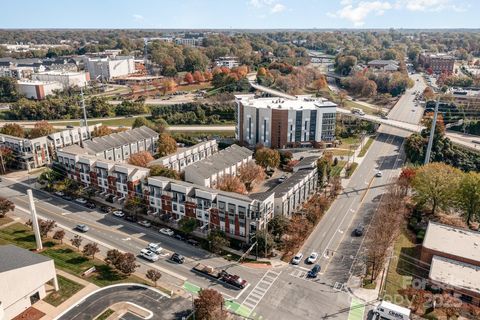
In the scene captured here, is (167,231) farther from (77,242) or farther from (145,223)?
(77,242)

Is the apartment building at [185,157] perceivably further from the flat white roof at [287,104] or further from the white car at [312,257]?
the white car at [312,257]

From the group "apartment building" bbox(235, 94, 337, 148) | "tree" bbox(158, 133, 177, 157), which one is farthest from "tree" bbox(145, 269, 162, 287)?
"apartment building" bbox(235, 94, 337, 148)

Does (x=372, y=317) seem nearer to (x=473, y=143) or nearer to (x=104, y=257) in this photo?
(x=104, y=257)

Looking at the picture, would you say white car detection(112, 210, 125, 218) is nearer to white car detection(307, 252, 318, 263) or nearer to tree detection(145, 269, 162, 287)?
tree detection(145, 269, 162, 287)

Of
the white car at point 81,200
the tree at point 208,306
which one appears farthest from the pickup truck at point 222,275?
the white car at point 81,200

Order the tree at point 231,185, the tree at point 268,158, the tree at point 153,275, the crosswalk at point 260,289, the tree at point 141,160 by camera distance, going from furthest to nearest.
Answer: the tree at point 268,158
the tree at point 141,160
the tree at point 231,185
the tree at point 153,275
the crosswalk at point 260,289

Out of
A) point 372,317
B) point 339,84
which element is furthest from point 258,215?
point 339,84
